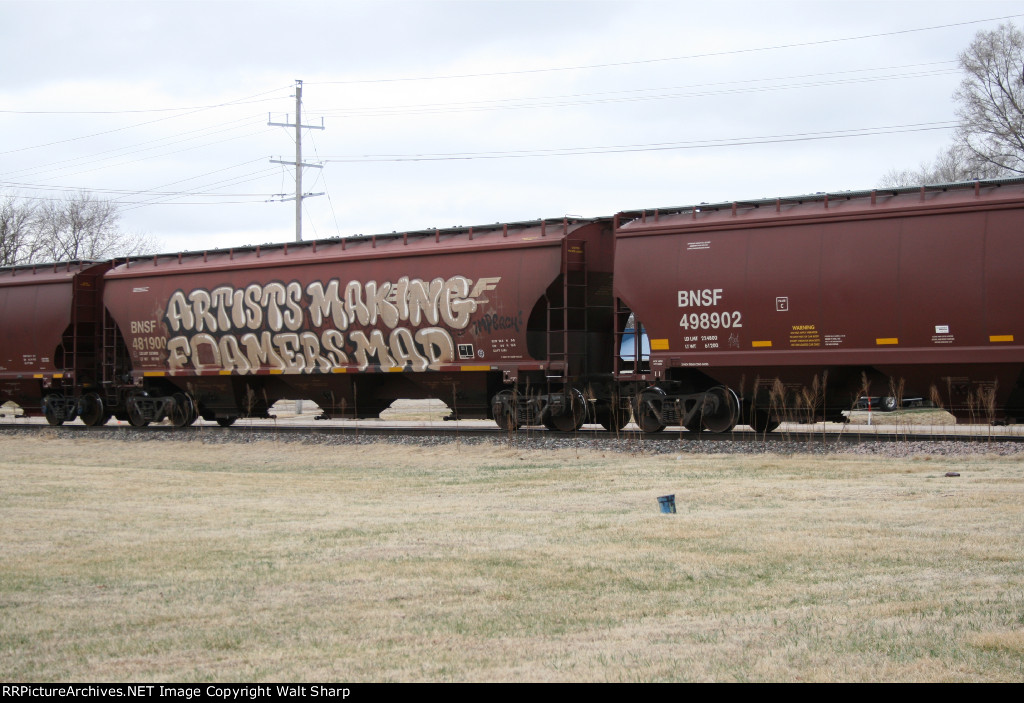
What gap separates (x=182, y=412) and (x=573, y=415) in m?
11.4

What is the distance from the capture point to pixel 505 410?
22.3 m

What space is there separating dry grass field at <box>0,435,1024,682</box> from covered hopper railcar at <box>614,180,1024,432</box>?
4.47 metres

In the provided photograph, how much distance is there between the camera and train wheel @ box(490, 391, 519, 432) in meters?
22.0

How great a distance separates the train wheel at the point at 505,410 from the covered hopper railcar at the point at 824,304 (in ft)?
8.16

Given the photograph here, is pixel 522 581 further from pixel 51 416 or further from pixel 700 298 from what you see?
pixel 51 416

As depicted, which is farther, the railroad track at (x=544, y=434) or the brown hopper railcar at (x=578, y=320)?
the railroad track at (x=544, y=434)

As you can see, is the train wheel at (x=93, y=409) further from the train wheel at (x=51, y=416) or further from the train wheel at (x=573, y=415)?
the train wheel at (x=573, y=415)

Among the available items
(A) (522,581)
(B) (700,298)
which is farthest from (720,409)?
(A) (522,581)

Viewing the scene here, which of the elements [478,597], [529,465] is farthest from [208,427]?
[478,597]

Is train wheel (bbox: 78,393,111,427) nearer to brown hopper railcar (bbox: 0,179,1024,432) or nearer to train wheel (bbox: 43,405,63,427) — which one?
brown hopper railcar (bbox: 0,179,1024,432)

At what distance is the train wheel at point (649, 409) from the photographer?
67.4 ft

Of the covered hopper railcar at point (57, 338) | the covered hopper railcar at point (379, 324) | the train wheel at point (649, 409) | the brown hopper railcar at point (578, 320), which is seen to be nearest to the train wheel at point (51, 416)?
the covered hopper railcar at point (57, 338)

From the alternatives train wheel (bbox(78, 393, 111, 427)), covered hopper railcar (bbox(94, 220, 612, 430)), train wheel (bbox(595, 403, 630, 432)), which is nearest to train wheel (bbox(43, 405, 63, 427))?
train wheel (bbox(78, 393, 111, 427))

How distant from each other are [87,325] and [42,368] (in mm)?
1668
